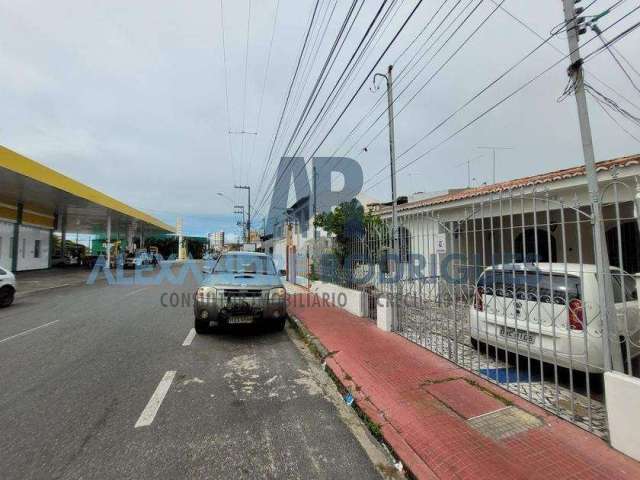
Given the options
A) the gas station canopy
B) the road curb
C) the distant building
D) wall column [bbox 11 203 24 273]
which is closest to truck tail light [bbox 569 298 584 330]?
the road curb

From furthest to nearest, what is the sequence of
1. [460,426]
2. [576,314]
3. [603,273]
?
[576,314], [460,426], [603,273]

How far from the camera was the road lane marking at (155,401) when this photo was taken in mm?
3452

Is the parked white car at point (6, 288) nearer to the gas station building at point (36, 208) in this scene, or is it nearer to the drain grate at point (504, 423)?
the gas station building at point (36, 208)

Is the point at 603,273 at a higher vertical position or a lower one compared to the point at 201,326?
higher

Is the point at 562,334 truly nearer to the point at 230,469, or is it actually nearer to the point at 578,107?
the point at 578,107

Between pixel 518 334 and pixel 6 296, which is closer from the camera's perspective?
pixel 518 334

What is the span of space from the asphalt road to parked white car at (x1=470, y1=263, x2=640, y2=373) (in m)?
2.41

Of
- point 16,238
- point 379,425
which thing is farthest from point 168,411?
point 16,238

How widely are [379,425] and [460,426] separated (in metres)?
0.80

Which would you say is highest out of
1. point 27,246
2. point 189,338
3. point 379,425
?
point 27,246

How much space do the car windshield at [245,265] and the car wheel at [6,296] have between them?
797 cm

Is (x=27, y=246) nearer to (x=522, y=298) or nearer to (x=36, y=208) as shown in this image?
(x=36, y=208)

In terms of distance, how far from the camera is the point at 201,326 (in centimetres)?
690

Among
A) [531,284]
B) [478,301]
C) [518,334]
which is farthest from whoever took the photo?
[478,301]
